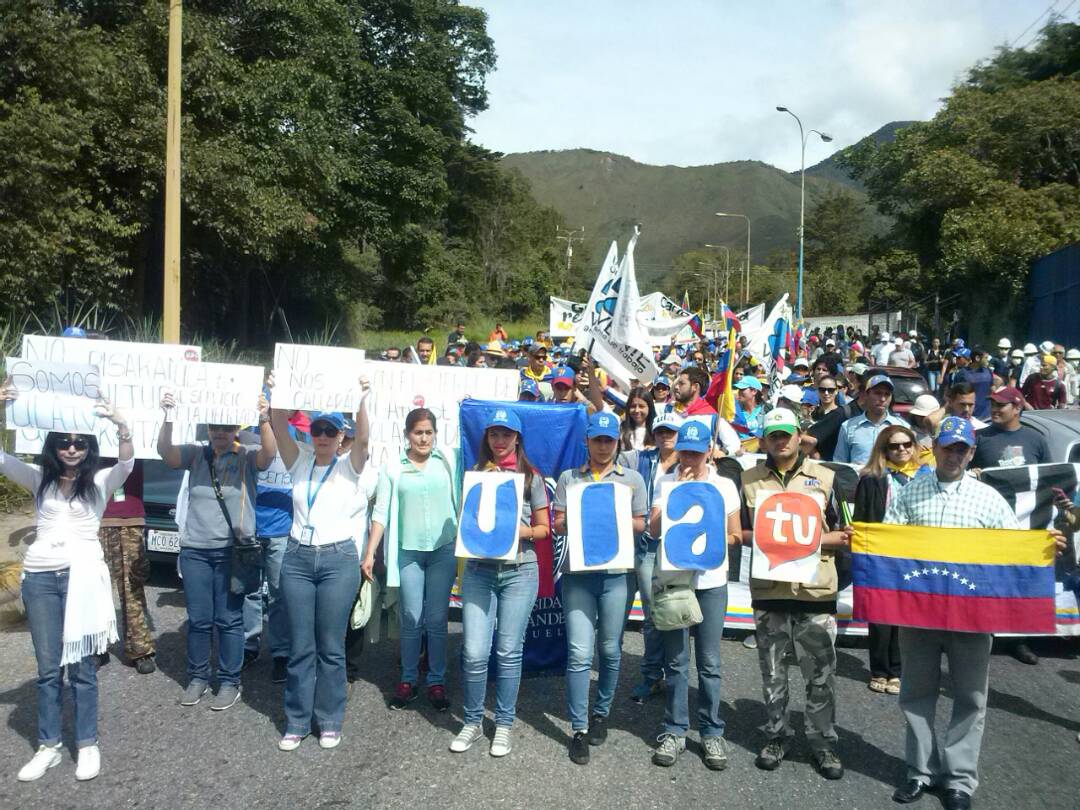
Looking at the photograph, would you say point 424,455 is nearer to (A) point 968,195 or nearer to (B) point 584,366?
(B) point 584,366

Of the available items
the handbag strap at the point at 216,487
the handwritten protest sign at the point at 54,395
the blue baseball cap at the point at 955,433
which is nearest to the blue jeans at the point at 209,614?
the handbag strap at the point at 216,487

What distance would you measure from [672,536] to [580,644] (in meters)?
0.79

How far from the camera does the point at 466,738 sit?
5363 millimetres

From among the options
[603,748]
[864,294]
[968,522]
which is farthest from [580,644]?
[864,294]

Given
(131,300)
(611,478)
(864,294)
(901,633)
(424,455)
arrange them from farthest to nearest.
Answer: (864,294) < (131,300) < (424,455) < (611,478) < (901,633)

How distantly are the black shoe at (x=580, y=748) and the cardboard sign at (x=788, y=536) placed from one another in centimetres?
127

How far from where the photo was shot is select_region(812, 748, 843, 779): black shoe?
5.00 m

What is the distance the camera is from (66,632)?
497 cm

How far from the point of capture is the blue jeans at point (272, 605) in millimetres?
6328

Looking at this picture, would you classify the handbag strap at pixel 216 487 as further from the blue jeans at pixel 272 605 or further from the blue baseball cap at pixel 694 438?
the blue baseball cap at pixel 694 438

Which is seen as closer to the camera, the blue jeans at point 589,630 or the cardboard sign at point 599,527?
the cardboard sign at point 599,527

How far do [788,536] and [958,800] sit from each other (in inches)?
57.5

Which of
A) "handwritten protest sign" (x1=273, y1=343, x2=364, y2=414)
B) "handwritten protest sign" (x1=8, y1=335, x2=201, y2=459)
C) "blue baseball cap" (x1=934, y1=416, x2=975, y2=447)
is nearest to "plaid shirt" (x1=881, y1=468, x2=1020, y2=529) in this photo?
"blue baseball cap" (x1=934, y1=416, x2=975, y2=447)

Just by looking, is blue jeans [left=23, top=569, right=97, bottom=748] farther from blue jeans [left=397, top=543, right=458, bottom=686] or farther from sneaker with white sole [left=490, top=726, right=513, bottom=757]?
sneaker with white sole [left=490, top=726, right=513, bottom=757]
